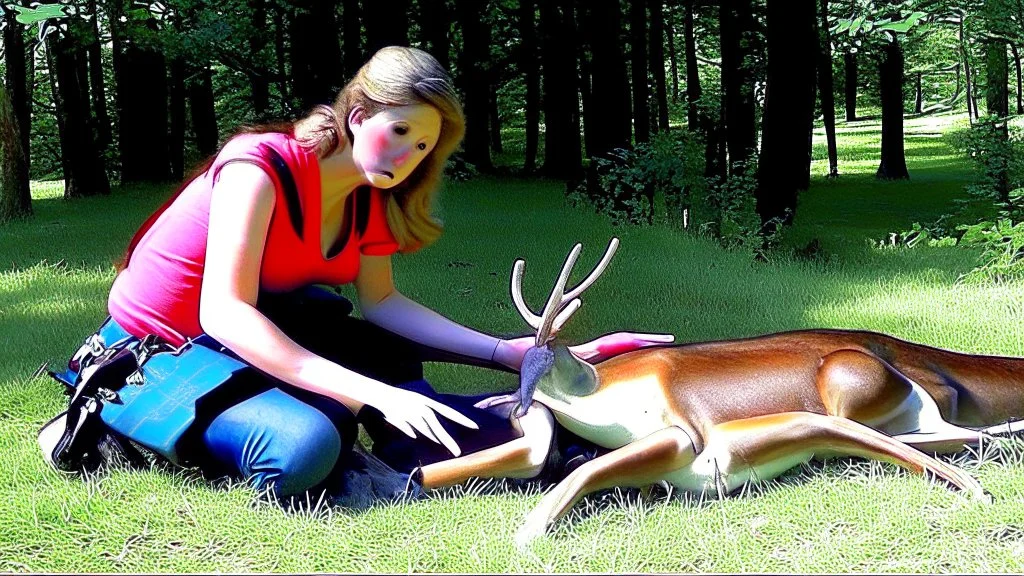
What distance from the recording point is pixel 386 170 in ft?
10.5

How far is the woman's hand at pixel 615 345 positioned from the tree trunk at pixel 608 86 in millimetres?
8322

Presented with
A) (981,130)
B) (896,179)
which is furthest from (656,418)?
(896,179)

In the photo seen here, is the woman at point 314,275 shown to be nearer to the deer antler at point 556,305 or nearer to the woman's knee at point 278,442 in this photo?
the woman's knee at point 278,442

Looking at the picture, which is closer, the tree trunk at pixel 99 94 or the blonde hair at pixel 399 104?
the blonde hair at pixel 399 104

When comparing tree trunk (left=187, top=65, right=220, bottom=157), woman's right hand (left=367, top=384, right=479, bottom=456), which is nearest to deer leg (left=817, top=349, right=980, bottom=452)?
woman's right hand (left=367, top=384, right=479, bottom=456)

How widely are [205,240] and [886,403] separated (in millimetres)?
1979

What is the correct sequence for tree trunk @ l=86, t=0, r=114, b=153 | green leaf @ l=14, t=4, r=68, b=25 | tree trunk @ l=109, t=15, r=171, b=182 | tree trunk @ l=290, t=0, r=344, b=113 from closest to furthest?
1. green leaf @ l=14, t=4, r=68, b=25
2. tree trunk @ l=290, t=0, r=344, b=113
3. tree trunk @ l=109, t=15, r=171, b=182
4. tree trunk @ l=86, t=0, r=114, b=153

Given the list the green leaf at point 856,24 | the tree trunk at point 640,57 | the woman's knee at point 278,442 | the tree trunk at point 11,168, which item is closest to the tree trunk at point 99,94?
the tree trunk at point 11,168

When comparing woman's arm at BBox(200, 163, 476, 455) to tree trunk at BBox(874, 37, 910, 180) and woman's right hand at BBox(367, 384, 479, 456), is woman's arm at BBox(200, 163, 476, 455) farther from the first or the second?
tree trunk at BBox(874, 37, 910, 180)

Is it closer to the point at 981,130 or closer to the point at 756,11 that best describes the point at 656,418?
the point at 981,130

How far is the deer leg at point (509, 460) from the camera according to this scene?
300 centimetres

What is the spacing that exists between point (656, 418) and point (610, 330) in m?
2.07

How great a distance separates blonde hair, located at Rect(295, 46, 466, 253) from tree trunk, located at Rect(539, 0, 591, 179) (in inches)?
494

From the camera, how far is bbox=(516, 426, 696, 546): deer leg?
277 centimetres
